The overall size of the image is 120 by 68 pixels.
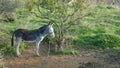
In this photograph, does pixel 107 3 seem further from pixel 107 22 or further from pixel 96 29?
pixel 96 29

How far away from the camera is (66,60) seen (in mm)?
12344

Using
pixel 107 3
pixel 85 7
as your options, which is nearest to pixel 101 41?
pixel 85 7

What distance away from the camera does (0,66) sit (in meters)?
10.4

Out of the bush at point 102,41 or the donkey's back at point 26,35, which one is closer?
the donkey's back at point 26,35

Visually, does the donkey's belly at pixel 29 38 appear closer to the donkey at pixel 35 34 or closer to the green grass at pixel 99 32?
the donkey at pixel 35 34

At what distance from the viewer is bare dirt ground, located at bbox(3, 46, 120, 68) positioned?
11656 millimetres

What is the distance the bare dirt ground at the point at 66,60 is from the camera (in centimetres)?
1166

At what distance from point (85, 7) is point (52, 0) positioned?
124cm

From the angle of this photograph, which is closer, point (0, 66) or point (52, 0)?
point (0, 66)

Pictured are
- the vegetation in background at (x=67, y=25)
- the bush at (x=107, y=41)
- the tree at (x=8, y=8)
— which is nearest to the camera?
the vegetation in background at (x=67, y=25)

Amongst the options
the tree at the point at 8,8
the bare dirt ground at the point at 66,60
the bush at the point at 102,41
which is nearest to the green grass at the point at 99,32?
the bush at the point at 102,41

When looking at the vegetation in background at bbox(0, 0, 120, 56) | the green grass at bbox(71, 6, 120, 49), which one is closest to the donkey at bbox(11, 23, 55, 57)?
the vegetation in background at bbox(0, 0, 120, 56)

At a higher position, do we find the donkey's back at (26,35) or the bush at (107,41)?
the donkey's back at (26,35)

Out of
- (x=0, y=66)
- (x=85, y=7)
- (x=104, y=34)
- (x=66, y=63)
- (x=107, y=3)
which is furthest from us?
(x=107, y=3)
